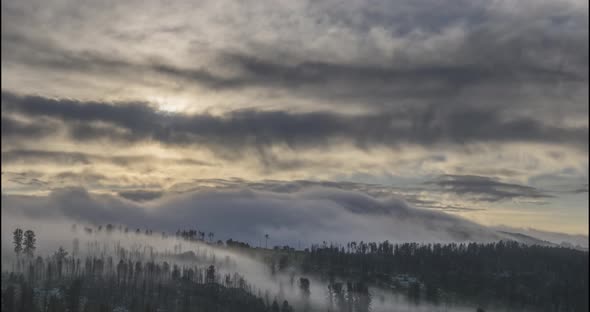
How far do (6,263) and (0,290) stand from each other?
40.0 metres

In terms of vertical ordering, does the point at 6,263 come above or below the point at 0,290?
above

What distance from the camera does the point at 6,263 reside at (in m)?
131

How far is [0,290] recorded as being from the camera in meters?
164

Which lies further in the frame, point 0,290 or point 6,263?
point 0,290
